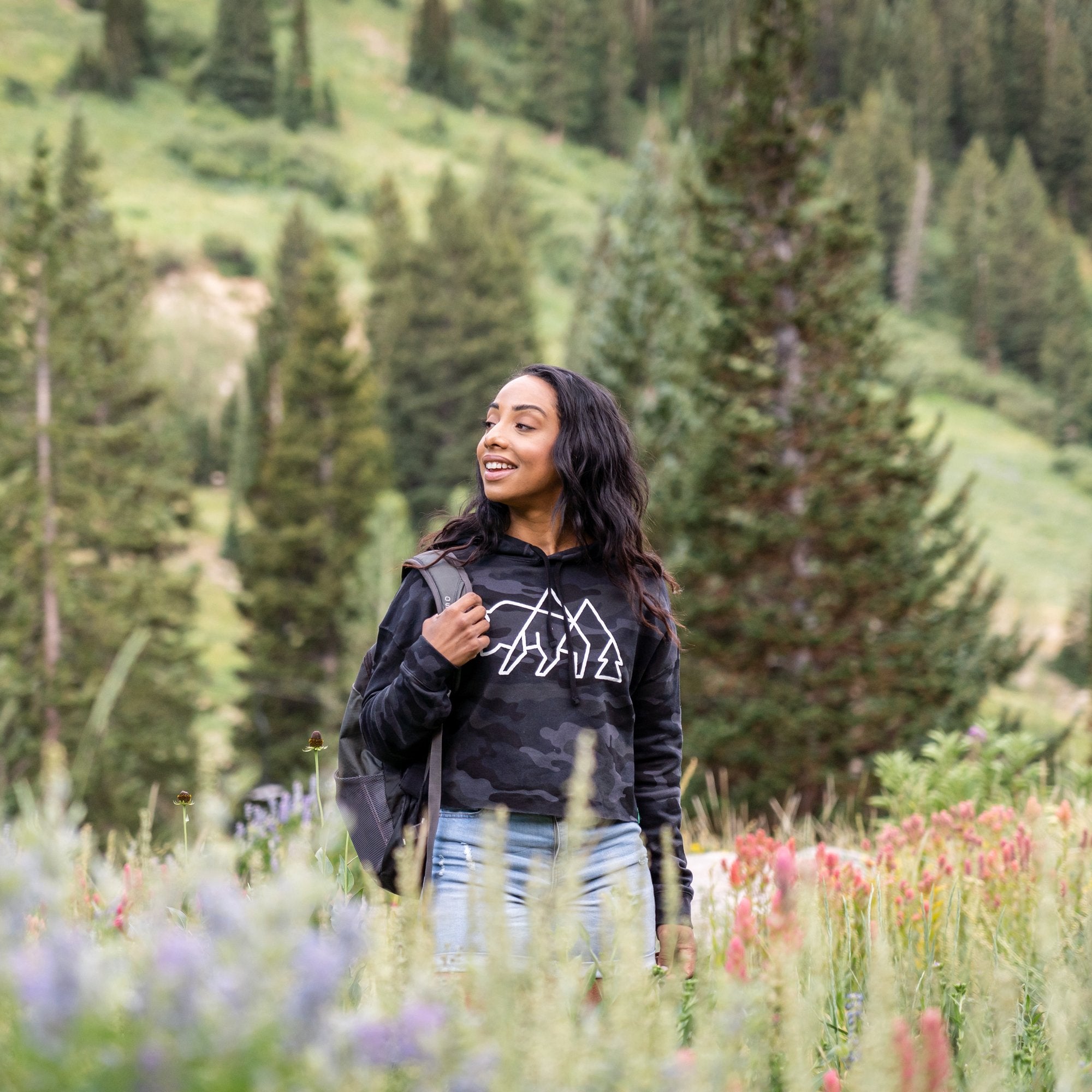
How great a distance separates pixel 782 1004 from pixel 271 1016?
62cm

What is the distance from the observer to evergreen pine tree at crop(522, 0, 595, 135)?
85500mm

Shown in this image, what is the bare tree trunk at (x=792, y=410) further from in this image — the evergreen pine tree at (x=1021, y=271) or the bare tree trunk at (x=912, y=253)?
the bare tree trunk at (x=912, y=253)

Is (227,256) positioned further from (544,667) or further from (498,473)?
(544,667)

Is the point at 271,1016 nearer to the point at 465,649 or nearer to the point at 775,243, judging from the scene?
the point at 465,649

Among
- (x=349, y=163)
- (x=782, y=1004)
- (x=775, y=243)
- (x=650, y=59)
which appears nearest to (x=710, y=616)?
(x=775, y=243)

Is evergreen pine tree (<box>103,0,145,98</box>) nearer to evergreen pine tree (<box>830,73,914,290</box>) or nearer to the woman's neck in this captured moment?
evergreen pine tree (<box>830,73,914,290</box>)

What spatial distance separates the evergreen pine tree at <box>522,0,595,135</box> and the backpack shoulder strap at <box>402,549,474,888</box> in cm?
8860

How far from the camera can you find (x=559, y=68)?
281ft

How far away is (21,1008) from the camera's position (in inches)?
41.2

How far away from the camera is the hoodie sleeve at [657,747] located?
8.86 feet

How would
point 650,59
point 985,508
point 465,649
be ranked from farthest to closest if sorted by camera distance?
point 650,59, point 985,508, point 465,649

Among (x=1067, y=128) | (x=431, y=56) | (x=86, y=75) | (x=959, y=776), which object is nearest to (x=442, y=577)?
(x=959, y=776)

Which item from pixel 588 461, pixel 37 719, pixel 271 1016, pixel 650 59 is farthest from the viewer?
pixel 650 59

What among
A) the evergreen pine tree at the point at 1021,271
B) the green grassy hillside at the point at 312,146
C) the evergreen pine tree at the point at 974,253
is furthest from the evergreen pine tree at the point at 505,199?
the evergreen pine tree at the point at 1021,271
